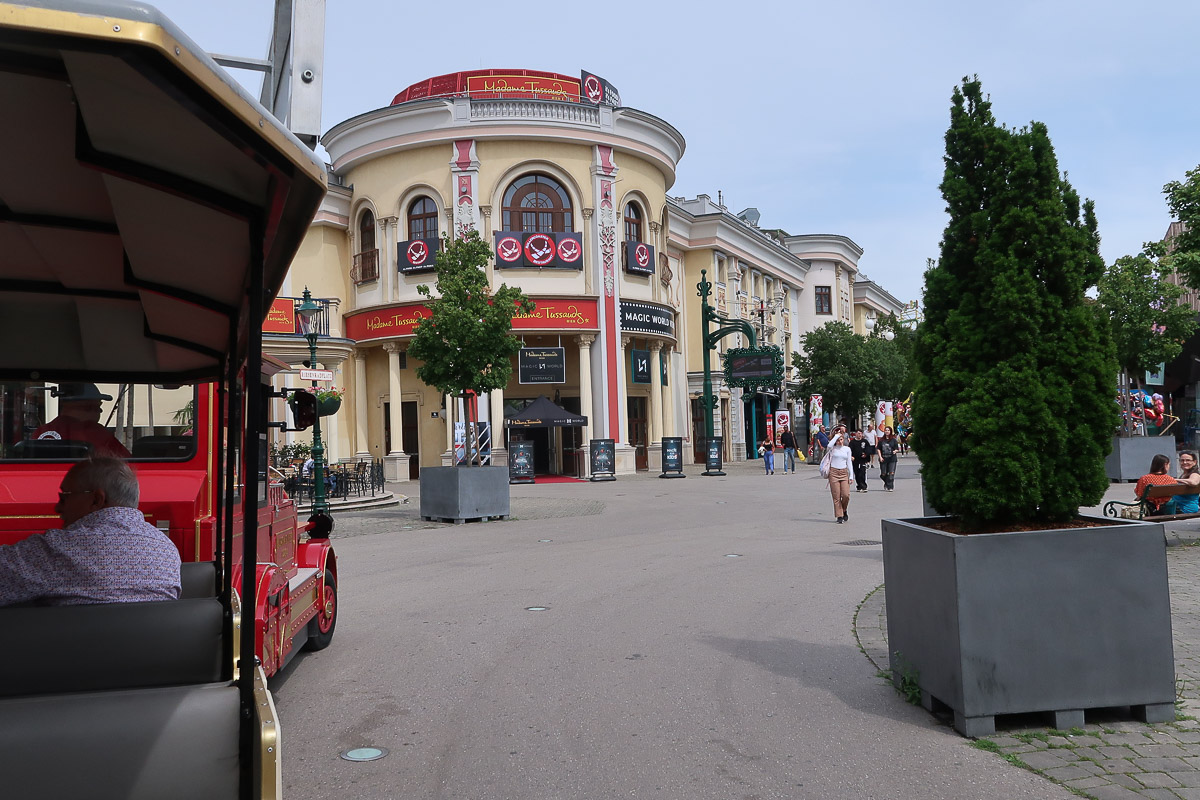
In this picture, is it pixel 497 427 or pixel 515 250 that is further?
pixel 515 250

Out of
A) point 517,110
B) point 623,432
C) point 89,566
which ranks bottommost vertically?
point 89,566

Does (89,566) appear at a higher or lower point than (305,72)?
lower

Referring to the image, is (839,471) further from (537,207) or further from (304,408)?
(537,207)

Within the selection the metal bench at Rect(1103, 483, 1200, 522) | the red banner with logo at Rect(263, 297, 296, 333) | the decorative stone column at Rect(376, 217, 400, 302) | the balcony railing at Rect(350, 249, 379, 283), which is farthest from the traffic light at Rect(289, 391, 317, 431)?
the balcony railing at Rect(350, 249, 379, 283)

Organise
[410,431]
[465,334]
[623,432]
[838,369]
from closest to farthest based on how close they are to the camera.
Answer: [465,334], [623,432], [410,431], [838,369]

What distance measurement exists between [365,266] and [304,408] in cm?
3314

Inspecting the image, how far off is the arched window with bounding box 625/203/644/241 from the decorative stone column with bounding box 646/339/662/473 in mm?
4248

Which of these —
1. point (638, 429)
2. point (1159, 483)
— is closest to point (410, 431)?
point (638, 429)

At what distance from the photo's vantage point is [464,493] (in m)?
18.0

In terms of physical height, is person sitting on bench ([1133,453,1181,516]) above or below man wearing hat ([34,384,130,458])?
below

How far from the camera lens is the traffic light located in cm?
586

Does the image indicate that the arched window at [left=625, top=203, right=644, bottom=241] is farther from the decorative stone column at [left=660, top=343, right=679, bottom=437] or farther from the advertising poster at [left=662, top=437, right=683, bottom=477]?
the advertising poster at [left=662, top=437, right=683, bottom=477]

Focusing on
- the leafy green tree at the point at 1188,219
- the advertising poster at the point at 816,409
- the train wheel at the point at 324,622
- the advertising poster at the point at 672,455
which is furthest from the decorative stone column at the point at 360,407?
the train wheel at the point at 324,622

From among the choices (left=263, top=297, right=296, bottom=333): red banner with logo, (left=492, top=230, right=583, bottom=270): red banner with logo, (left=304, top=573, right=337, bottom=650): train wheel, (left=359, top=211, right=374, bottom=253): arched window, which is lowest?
(left=304, top=573, right=337, bottom=650): train wheel
